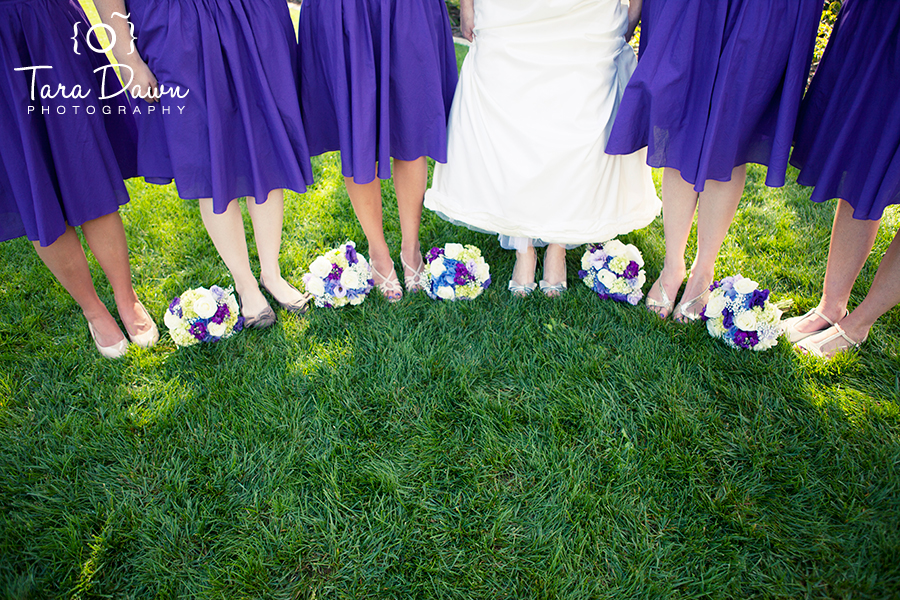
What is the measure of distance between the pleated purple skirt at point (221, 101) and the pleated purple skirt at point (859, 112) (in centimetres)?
189

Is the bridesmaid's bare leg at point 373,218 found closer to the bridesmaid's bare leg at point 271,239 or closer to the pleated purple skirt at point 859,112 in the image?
the bridesmaid's bare leg at point 271,239

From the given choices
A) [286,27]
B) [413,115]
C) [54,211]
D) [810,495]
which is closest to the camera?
[810,495]

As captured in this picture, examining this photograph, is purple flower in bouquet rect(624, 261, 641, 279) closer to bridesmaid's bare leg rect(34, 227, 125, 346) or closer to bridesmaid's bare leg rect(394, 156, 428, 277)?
bridesmaid's bare leg rect(394, 156, 428, 277)

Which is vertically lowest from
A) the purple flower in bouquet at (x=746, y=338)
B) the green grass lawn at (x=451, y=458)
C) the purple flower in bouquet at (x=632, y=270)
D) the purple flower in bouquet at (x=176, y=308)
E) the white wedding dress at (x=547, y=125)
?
the green grass lawn at (x=451, y=458)

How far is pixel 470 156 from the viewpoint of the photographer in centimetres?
216

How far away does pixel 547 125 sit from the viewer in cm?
200

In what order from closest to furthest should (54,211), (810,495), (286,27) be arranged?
(810,495), (54,211), (286,27)

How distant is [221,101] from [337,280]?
847 mm

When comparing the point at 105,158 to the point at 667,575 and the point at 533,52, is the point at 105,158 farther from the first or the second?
the point at 667,575

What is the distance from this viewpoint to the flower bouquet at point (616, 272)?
2248 mm

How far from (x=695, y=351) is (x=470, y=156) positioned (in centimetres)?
122

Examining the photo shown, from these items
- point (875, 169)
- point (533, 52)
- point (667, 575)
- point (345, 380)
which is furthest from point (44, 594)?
point (875, 169)

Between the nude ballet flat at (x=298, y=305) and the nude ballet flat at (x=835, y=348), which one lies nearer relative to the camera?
the nude ballet flat at (x=835, y=348)

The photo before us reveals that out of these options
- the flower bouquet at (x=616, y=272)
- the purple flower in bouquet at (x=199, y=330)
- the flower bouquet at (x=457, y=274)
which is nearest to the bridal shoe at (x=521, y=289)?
the flower bouquet at (x=457, y=274)
